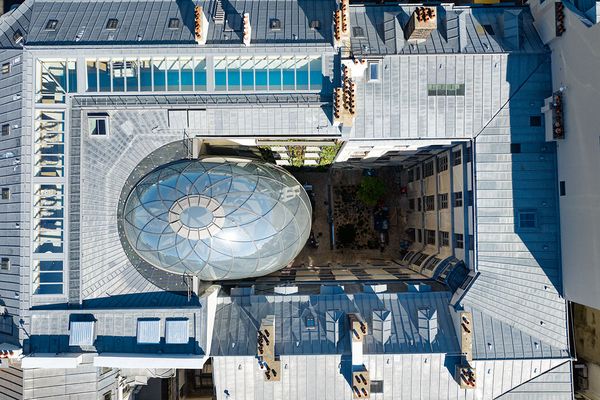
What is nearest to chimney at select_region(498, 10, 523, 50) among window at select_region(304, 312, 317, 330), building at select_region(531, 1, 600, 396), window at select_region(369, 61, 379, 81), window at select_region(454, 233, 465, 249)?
building at select_region(531, 1, 600, 396)

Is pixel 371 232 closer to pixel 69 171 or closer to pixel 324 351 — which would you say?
pixel 324 351

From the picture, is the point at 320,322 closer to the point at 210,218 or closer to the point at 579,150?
the point at 210,218

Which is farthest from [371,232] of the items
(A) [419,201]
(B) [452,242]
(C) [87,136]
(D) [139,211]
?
(C) [87,136]

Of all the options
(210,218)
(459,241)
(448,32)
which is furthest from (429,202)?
(210,218)

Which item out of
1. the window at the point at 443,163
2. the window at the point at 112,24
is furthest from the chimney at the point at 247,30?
the window at the point at 443,163

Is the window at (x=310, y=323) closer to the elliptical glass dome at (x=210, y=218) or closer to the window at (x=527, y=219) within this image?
the elliptical glass dome at (x=210, y=218)

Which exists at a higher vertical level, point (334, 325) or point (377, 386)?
point (334, 325)
